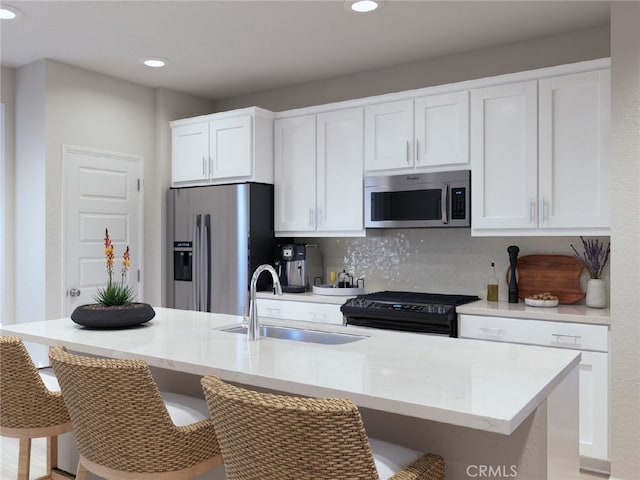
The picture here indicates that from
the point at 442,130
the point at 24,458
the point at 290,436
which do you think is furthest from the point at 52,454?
the point at 442,130

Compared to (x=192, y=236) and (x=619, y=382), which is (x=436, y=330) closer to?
(x=619, y=382)

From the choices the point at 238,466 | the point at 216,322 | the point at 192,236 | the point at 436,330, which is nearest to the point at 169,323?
the point at 216,322

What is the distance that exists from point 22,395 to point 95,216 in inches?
102

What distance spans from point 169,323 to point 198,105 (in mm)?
3068

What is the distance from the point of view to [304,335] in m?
2.47

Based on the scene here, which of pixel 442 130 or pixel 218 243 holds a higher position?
pixel 442 130

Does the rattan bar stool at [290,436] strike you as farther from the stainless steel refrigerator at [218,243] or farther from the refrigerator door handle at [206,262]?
the refrigerator door handle at [206,262]

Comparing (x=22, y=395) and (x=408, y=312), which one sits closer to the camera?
(x=22, y=395)

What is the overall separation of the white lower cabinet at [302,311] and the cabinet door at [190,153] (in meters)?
1.20

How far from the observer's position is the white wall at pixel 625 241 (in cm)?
277

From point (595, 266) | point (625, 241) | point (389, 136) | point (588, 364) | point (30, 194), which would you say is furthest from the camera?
point (30, 194)

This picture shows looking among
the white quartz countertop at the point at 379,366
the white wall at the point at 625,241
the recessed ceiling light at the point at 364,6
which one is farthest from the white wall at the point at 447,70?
the white quartz countertop at the point at 379,366

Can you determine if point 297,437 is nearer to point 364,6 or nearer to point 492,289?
point 364,6

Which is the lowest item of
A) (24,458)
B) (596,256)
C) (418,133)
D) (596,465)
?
(596,465)
